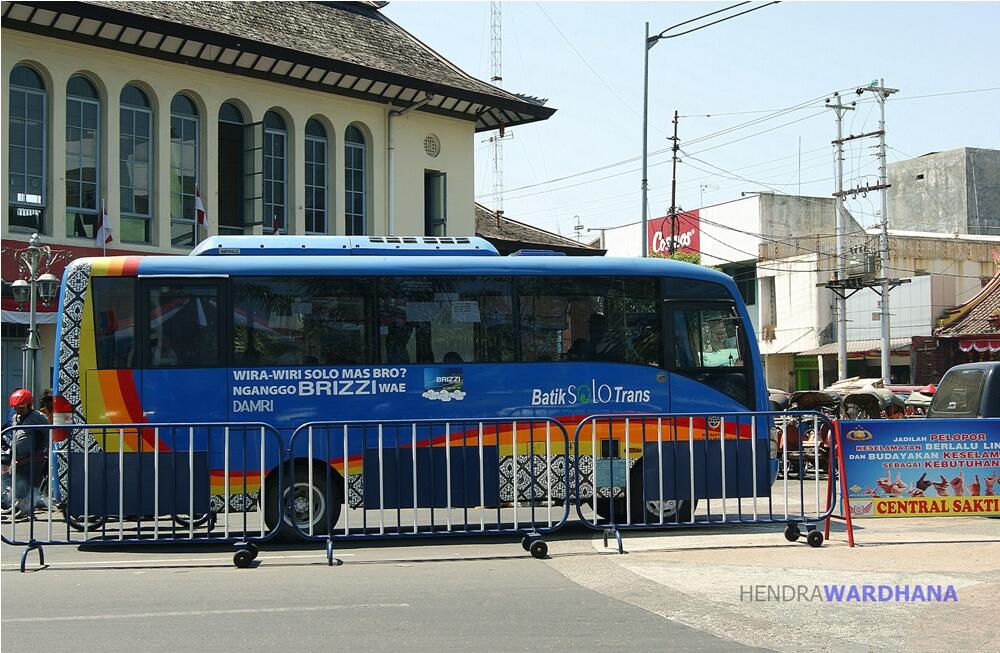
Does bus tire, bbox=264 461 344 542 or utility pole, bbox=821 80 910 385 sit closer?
bus tire, bbox=264 461 344 542

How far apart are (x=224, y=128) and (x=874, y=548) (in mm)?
20316

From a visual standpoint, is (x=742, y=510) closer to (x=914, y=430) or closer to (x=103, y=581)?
(x=914, y=430)

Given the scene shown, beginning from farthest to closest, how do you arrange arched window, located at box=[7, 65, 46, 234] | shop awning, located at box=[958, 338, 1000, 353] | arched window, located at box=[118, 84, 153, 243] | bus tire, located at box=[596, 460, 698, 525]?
shop awning, located at box=[958, 338, 1000, 353]
arched window, located at box=[118, 84, 153, 243]
arched window, located at box=[7, 65, 46, 234]
bus tire, located at box=[596, 460, 698, 525]

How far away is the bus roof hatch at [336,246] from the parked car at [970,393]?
23.1 ft

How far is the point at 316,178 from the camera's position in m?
28.8

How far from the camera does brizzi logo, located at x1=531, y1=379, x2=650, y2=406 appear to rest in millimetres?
13172

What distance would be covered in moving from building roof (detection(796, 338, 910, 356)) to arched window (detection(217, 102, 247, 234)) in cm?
3225

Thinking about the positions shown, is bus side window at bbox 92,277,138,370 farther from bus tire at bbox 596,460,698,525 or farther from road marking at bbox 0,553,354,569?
bus tire at bbox 596,460,698,525

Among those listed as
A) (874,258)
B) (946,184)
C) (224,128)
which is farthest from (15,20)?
(946,184)

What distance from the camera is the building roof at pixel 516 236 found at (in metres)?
32.3

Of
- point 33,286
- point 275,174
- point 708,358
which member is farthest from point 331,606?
point 275,174

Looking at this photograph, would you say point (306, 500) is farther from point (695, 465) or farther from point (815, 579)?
point (815, 579)

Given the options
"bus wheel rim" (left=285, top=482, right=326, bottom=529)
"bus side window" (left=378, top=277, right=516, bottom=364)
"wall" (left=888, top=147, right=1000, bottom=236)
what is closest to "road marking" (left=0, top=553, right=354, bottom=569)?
"bus wheel rim" (left=285, top=482, right=326, bottom=529)

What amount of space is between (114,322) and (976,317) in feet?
123
